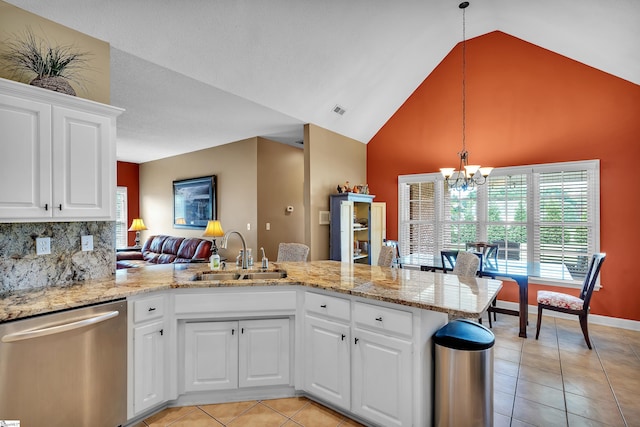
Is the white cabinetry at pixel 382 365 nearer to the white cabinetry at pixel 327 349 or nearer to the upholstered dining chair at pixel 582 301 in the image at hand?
the white cabinetry at pixel 327 349

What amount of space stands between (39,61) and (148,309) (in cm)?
192

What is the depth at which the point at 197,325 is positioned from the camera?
7.75 feet

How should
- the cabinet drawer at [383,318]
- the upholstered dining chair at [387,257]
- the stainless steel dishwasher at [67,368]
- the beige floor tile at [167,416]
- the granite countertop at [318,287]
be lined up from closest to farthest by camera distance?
the stainless steel dishwasher at [67,368] < the granite countertop at [318,287] < the cabinet drawer at [383,318] < the beige floor tile at [167,416] < the upholstered dining chair at [387,257]

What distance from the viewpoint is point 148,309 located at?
220 cm

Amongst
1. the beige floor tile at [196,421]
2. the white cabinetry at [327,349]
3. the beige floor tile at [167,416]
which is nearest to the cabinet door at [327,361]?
the white cabinetry at [327,349]

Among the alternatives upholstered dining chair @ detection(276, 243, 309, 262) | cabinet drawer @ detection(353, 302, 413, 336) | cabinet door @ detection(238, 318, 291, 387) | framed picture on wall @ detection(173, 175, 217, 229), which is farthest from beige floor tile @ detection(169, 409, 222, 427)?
framed picture on wall @ detection(173, 175, 217, 229)

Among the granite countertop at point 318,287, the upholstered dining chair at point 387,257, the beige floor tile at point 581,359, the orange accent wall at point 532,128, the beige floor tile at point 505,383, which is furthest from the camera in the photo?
the orange accent wall at point 532,128

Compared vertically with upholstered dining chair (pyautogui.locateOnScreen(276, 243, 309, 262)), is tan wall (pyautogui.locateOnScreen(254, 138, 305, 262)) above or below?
above

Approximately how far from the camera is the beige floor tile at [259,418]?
2193 millimetres

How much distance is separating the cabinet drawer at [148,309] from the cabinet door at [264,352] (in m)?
0.59

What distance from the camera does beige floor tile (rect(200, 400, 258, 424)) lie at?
227 cm

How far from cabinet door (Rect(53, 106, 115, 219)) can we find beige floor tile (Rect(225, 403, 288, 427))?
5.76 feet

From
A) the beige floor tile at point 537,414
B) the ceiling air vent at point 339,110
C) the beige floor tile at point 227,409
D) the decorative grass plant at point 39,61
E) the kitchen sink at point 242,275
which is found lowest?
the beige floor tile at point 537,414

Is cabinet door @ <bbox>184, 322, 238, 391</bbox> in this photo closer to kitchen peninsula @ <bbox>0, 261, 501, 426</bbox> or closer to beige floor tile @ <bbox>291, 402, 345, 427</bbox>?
kitchen peninsula @ <bbox>0, 261, 501, 426</bbox>
